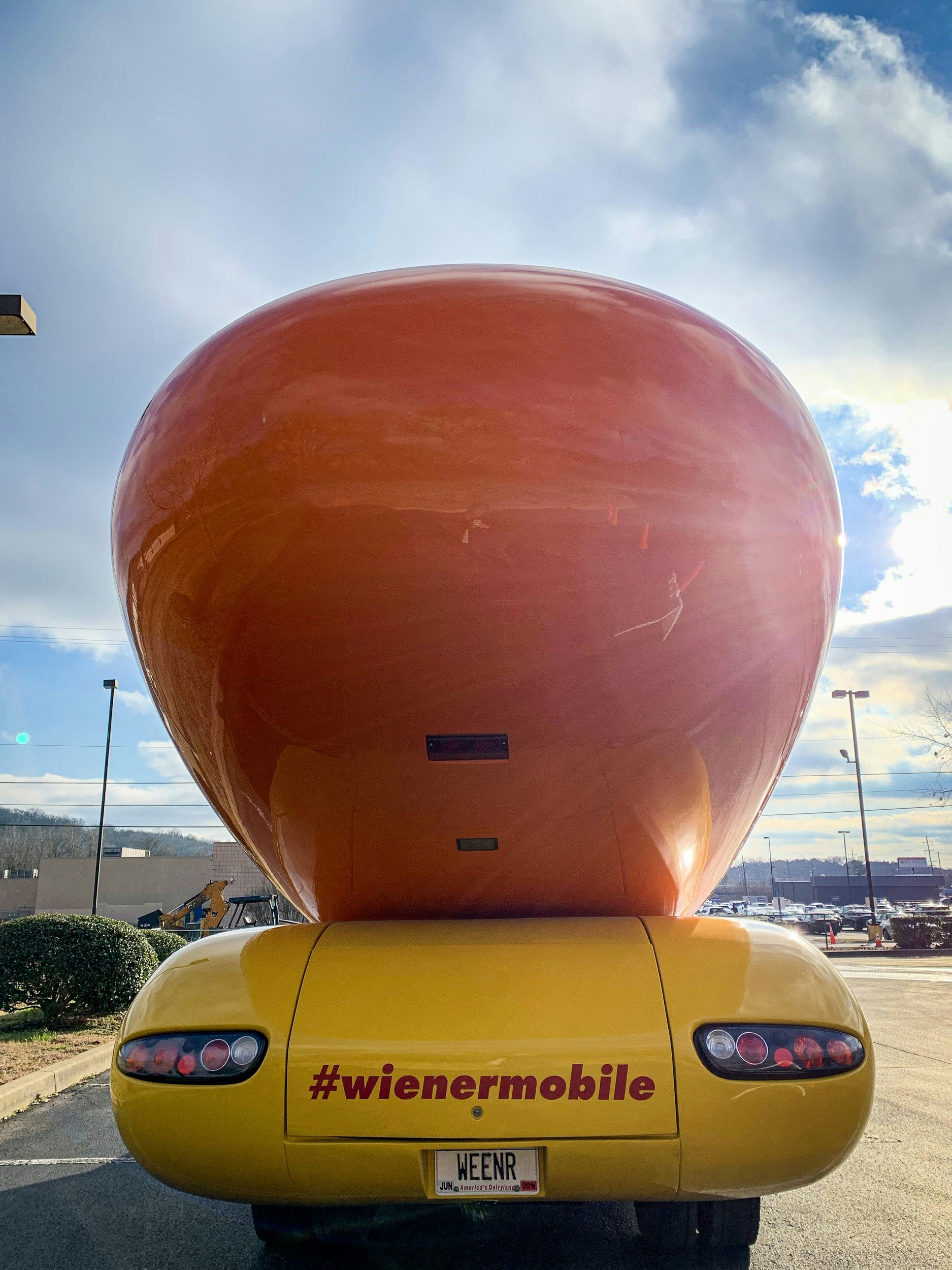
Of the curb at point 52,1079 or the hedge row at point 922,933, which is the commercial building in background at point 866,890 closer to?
the hedge row at point 922,933

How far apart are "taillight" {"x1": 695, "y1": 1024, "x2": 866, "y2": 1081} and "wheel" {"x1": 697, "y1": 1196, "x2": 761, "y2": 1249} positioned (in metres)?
0.80

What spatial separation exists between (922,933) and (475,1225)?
949 inches

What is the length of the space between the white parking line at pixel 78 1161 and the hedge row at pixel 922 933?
23.8 m

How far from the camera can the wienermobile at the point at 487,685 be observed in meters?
2.08

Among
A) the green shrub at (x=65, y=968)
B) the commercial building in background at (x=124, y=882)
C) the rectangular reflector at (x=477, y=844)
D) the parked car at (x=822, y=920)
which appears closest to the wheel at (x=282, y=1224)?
the rectangular reflector at (x=477, y=844)

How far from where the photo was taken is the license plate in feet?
7.09

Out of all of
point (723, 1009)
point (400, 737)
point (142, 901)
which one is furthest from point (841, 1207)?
point (142, 901)

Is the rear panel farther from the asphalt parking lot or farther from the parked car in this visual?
the parked car

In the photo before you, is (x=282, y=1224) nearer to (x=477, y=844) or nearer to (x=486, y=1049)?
(x=486, y=1049)

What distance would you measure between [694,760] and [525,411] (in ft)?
3.73

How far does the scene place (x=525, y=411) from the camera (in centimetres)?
205

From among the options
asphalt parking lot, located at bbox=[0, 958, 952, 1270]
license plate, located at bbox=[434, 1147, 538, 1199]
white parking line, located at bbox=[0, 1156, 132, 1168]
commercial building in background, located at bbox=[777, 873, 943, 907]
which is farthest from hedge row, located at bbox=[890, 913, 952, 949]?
commercial building in background, located at bbox=[777, 873, 943, 907]

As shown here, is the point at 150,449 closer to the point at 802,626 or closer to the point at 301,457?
the point at 301,457

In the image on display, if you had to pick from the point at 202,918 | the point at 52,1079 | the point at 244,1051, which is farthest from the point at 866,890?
the point at 244,1051
